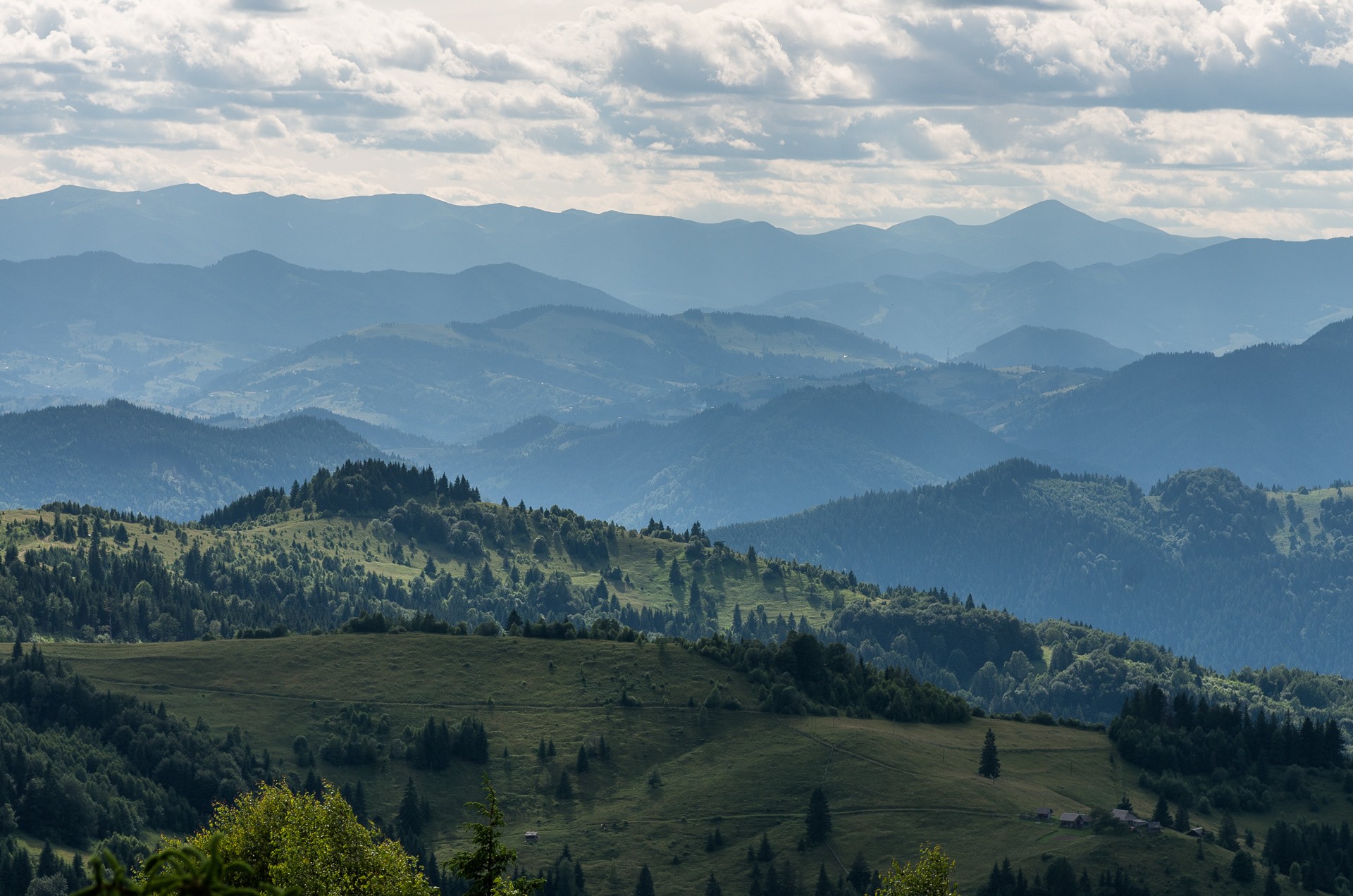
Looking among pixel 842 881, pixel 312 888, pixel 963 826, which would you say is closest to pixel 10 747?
pixel 842 881

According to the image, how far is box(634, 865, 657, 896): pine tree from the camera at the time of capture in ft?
613

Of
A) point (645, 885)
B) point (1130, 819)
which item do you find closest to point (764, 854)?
point (645, 885)

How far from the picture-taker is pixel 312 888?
232ft

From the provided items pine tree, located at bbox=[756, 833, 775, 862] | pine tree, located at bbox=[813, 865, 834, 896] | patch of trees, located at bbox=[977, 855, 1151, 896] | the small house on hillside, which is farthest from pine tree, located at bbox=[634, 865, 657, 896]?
the small house on hillside

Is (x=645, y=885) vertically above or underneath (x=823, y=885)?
underneath

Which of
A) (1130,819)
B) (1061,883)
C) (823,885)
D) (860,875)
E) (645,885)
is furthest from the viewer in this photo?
(1130,819)

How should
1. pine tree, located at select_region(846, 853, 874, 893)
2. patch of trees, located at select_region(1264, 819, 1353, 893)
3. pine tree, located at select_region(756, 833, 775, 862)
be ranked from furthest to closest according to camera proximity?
pine tree, located at select_region(756, 833, 775, 862), pine tree, located at select_region(846, 853, 874, 893), patch of trees, located at select_region(1264, 819, 1353, 893)

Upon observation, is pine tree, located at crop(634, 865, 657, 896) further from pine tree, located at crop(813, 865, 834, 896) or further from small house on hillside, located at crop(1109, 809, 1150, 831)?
small house on hillside, located at crop(1109, 809, 1150, 831)

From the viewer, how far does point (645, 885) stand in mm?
188375

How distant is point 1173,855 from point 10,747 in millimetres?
134653

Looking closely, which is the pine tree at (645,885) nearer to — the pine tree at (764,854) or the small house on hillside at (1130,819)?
the pine tree at (764,854)

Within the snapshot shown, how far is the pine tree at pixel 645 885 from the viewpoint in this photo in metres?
187

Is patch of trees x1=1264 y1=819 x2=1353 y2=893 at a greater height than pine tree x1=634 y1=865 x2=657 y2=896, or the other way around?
patch of trees x1=1264 y1=819 x2=1353 y2=893

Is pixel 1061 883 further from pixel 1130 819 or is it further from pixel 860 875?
pixel 860 875
